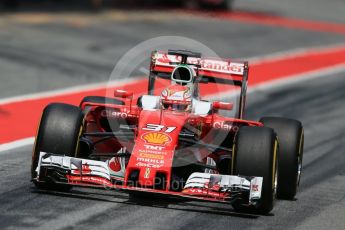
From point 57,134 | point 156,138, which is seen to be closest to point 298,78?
point 156,138

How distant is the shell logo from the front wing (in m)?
0.59

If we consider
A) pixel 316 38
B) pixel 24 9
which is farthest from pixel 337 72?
pixel 24 9

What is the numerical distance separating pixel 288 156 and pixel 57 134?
122 inches

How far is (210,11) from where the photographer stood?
41.8 metres

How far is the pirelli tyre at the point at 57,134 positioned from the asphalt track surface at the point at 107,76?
0.43 meters

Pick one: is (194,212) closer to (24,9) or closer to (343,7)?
(24,9)

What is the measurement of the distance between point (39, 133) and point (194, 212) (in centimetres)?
215

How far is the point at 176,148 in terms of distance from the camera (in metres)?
11.8

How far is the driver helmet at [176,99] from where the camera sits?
12336 millimetres

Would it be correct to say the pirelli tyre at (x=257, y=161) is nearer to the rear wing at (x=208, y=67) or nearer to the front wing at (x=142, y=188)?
the front wing at (x=142, y=188)

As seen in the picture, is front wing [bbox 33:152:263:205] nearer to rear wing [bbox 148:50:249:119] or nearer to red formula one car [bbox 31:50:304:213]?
red formula one car [bbox 31:50:304:213]

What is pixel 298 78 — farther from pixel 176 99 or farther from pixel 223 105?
pixel 176 99

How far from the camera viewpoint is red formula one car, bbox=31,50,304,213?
11070mm

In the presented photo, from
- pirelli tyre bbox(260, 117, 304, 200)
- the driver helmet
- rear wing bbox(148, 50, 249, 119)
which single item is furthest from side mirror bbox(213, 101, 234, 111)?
rear wing bbox(148, 50, 249, 119)
